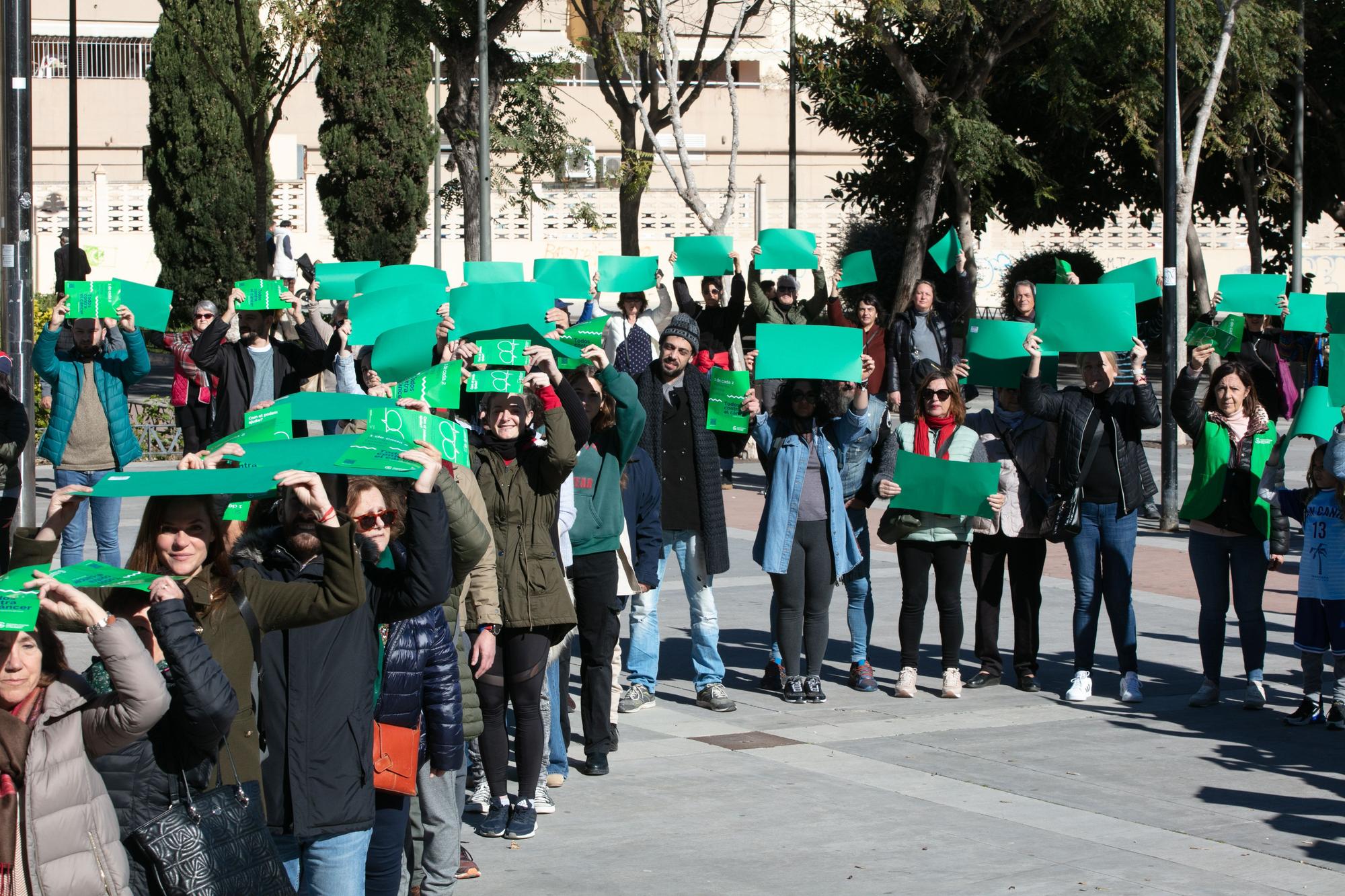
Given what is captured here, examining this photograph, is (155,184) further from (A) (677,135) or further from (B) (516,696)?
(B) (516,696)

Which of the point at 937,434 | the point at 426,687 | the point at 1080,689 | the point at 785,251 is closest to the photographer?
the point at 426,687

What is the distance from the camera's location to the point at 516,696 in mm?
6480

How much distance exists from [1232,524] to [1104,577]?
2.52 feet

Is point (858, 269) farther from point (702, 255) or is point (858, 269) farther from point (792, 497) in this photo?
point (792, 497)

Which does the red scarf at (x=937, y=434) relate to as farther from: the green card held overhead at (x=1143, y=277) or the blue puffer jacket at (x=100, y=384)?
the blue puffer jacket at (x=100, y=384)

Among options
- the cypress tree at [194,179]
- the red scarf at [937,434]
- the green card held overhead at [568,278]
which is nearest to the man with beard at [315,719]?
the green card held overhead at [568,278]

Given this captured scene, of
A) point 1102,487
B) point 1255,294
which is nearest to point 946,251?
point 1255,294

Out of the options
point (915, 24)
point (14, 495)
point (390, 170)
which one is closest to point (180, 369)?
point (14, 495)

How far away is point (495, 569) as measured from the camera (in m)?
6.34

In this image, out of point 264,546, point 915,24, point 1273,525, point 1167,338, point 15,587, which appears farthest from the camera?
point 915,24

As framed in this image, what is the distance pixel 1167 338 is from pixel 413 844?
10.9 meters

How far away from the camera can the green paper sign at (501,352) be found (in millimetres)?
A: 6156

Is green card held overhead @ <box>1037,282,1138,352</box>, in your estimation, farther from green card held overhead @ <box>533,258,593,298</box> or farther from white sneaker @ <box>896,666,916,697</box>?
green card held overhead @ <box>533,258,593,298</box>

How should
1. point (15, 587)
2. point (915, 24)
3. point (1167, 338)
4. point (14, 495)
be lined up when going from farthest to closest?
point (915, 24) → point (1167, 338) → point (14, 495) → point (15, 587)
